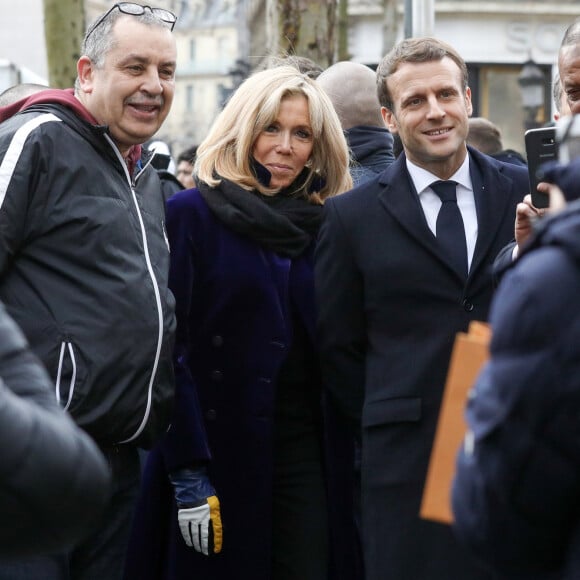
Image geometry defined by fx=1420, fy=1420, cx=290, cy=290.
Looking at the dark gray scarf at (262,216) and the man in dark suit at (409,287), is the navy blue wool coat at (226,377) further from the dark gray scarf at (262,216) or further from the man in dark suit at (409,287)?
the man in dark suit at (409,287)

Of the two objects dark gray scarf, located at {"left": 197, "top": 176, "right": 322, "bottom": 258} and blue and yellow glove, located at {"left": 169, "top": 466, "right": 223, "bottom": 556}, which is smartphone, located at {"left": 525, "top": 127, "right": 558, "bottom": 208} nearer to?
dark gray scarf, located at {"left": 197, "top": 176, "right": 322, "bottom": 258}

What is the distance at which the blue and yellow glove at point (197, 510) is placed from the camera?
15.9 ft

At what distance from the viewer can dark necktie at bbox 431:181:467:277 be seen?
14.5ft

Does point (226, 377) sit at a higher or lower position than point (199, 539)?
higher

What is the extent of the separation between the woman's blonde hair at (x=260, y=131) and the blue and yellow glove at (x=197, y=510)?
1033 millimetres

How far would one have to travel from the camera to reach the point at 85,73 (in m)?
4.68

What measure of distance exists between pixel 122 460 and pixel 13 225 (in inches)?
33.6

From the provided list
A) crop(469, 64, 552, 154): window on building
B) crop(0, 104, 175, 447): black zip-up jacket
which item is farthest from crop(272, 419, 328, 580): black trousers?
crop(469, 64, 552, 154): window on building

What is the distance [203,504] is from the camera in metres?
4.86

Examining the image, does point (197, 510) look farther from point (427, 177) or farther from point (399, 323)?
point (427, 177)

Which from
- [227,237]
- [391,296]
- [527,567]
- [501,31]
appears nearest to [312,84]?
[227,237]

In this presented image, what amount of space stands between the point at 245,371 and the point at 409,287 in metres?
0.81

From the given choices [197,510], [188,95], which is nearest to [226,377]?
[197,510]

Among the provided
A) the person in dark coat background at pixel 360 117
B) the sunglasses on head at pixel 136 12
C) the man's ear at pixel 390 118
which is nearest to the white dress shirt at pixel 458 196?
the man's ear at pixel 390 118
